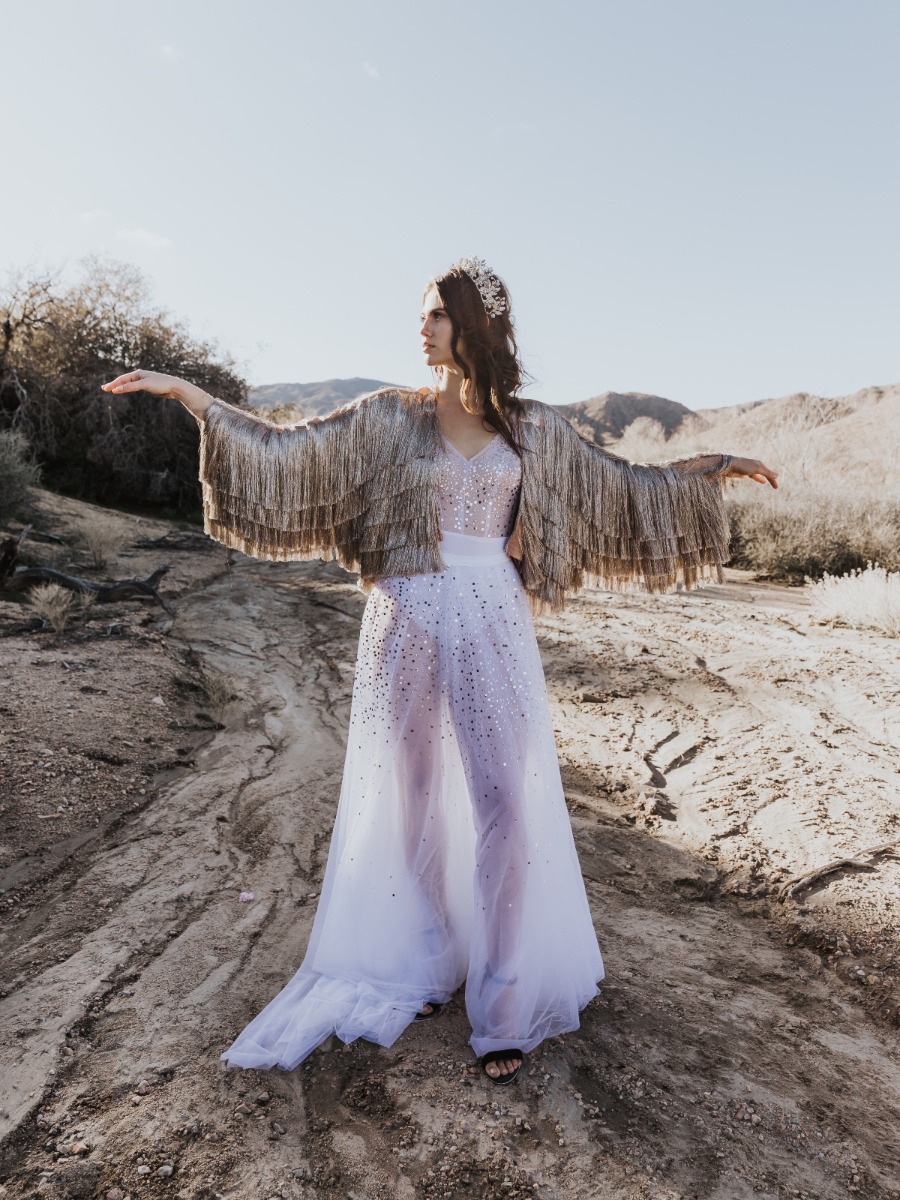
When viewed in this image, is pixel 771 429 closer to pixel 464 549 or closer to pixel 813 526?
pixel 813 526

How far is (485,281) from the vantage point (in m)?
2.41

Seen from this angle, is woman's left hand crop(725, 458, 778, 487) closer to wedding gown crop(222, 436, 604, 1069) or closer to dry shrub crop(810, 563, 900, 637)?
wedding gown crop(222, 436, 604, 1069)

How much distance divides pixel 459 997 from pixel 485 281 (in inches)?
87.8

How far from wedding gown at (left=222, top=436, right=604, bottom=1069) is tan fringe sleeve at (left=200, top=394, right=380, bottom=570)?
0.29 metres

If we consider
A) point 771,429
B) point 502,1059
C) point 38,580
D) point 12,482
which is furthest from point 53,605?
point 771,429

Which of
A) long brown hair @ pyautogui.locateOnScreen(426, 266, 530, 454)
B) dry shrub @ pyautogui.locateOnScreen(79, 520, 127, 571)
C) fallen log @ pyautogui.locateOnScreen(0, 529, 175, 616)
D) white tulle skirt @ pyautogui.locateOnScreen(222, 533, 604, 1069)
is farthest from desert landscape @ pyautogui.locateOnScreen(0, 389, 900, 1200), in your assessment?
dry shrub @ pyautogui.locateOnScreen(79, 520, 127, 571)

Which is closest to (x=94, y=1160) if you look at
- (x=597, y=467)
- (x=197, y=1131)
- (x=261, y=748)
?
(x=197, y=1131)

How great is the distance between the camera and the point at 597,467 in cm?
283

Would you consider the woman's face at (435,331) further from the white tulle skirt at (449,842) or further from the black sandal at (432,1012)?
the black sandal at (432,1012)

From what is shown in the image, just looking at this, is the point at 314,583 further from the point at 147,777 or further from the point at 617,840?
the point at 617,840

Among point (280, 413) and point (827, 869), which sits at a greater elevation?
point (280, 413)

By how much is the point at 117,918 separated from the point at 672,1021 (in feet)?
6.60

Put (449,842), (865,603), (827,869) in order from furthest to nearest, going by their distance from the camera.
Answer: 1. (865,603)
2. (827,869)
3. (449,842)

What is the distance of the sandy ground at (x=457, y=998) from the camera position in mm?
1991
